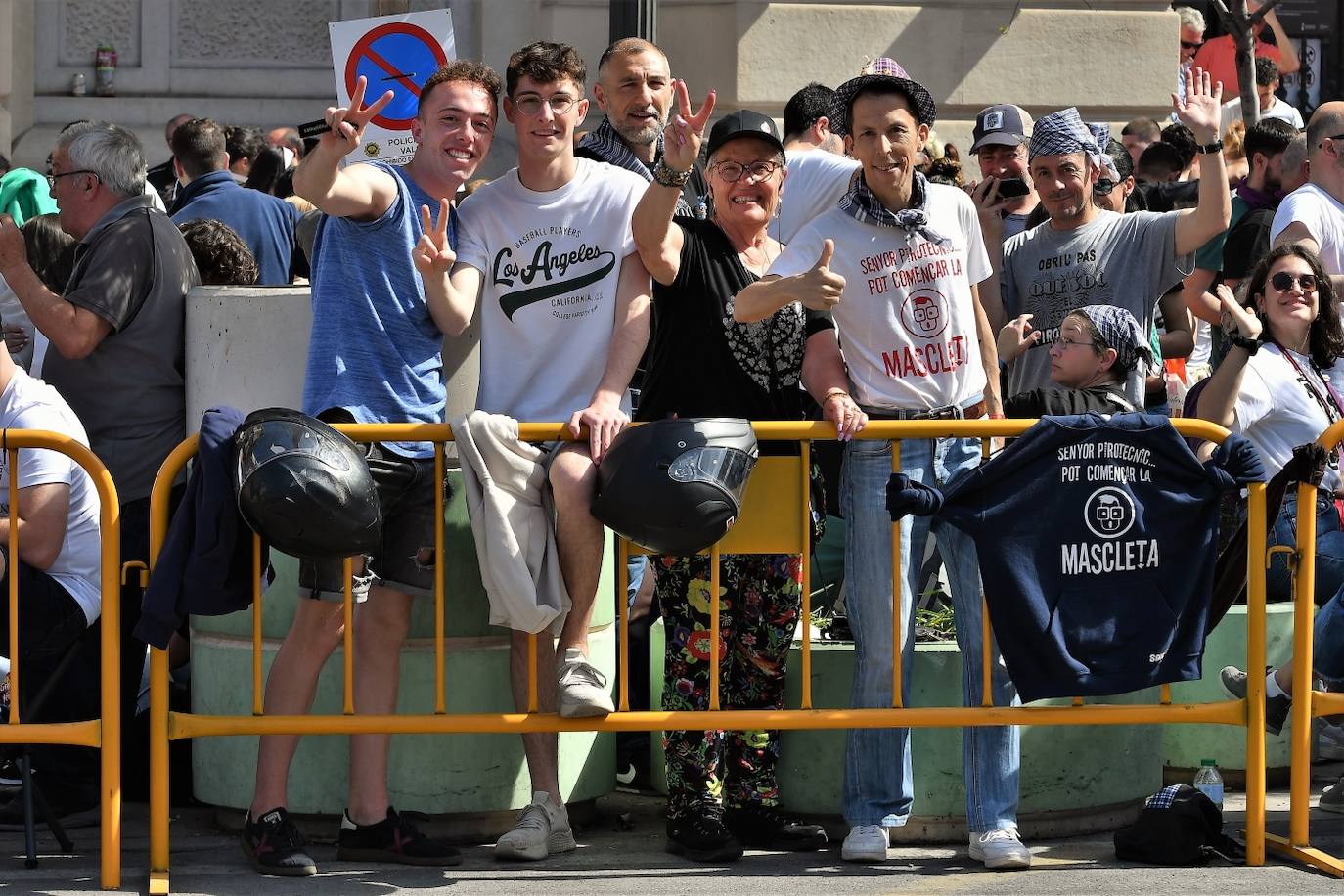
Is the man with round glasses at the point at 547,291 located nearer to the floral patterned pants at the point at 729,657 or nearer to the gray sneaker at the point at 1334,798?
the floral patterned pants at the point at 729,657

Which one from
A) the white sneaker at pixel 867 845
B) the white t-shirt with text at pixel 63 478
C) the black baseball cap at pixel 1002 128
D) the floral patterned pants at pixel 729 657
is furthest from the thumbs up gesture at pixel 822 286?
the black baseball cap at pixel 1002 128

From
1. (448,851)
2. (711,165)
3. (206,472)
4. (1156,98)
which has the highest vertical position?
(1156,98)

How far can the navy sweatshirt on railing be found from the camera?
568cm

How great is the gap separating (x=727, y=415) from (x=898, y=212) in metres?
0.80

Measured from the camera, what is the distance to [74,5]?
15.4m

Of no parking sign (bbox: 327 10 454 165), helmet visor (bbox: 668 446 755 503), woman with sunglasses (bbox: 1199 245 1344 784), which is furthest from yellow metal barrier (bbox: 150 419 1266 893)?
no parking sign (bbox: 327 10 454 165)

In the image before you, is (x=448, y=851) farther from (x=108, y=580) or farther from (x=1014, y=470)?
(x=1014, y=470)

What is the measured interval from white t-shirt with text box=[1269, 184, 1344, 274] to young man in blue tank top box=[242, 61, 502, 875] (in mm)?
3622

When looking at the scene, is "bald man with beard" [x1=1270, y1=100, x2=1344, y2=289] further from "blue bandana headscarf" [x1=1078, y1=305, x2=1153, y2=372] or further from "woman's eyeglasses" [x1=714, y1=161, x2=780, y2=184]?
"woman's eyeglasses" [x1=714, y1=161, x2=780, y2=184]

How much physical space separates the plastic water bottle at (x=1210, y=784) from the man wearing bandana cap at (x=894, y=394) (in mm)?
690

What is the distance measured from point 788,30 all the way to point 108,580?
8.76 metres

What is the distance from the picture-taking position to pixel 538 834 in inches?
231

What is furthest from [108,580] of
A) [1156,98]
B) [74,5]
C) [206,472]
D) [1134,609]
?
[74,5]

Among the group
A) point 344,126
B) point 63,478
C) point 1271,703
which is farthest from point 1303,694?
point 63,478
